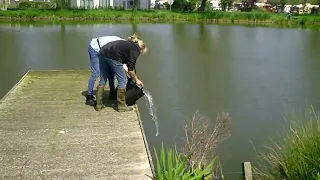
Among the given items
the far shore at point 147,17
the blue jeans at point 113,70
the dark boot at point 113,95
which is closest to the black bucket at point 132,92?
the blue jeans at point 113,70

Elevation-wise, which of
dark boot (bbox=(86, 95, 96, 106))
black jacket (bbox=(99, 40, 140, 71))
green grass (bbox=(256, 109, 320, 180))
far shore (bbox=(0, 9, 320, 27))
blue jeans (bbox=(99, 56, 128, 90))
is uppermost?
far shore (bbox=(0, 9, 320, 27))

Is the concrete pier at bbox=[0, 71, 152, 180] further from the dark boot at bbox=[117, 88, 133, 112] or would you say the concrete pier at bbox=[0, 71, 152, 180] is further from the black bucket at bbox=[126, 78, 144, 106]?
the black bucket at bbox=[126, 78, 144, 106]

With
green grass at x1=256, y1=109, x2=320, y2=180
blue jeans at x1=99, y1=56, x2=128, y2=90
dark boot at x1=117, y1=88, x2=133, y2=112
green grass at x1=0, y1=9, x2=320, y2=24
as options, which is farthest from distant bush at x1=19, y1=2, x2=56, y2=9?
green grass at x1=256, y1=109, x2=320, y2=180

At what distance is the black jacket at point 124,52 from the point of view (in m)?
4.88

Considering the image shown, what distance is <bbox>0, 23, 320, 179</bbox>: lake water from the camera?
6.09 meters

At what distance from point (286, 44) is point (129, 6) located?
2643 centimetres

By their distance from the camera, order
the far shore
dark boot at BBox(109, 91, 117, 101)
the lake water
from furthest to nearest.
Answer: the far shore, the lake water, dark boot at BBox(109, 91, 117, 101)

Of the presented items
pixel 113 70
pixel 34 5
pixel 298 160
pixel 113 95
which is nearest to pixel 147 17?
pixel 34 5

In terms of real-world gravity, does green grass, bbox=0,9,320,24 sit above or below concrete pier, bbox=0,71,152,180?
above

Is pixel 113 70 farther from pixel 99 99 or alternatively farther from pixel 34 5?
pixel 34 5

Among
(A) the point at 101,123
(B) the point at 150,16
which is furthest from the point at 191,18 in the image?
(A) the point at 101,123

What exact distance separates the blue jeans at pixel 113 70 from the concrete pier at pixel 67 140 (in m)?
0.39

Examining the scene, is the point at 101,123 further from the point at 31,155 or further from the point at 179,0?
the point at 179,0

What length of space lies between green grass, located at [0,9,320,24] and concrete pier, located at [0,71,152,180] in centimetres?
2221
